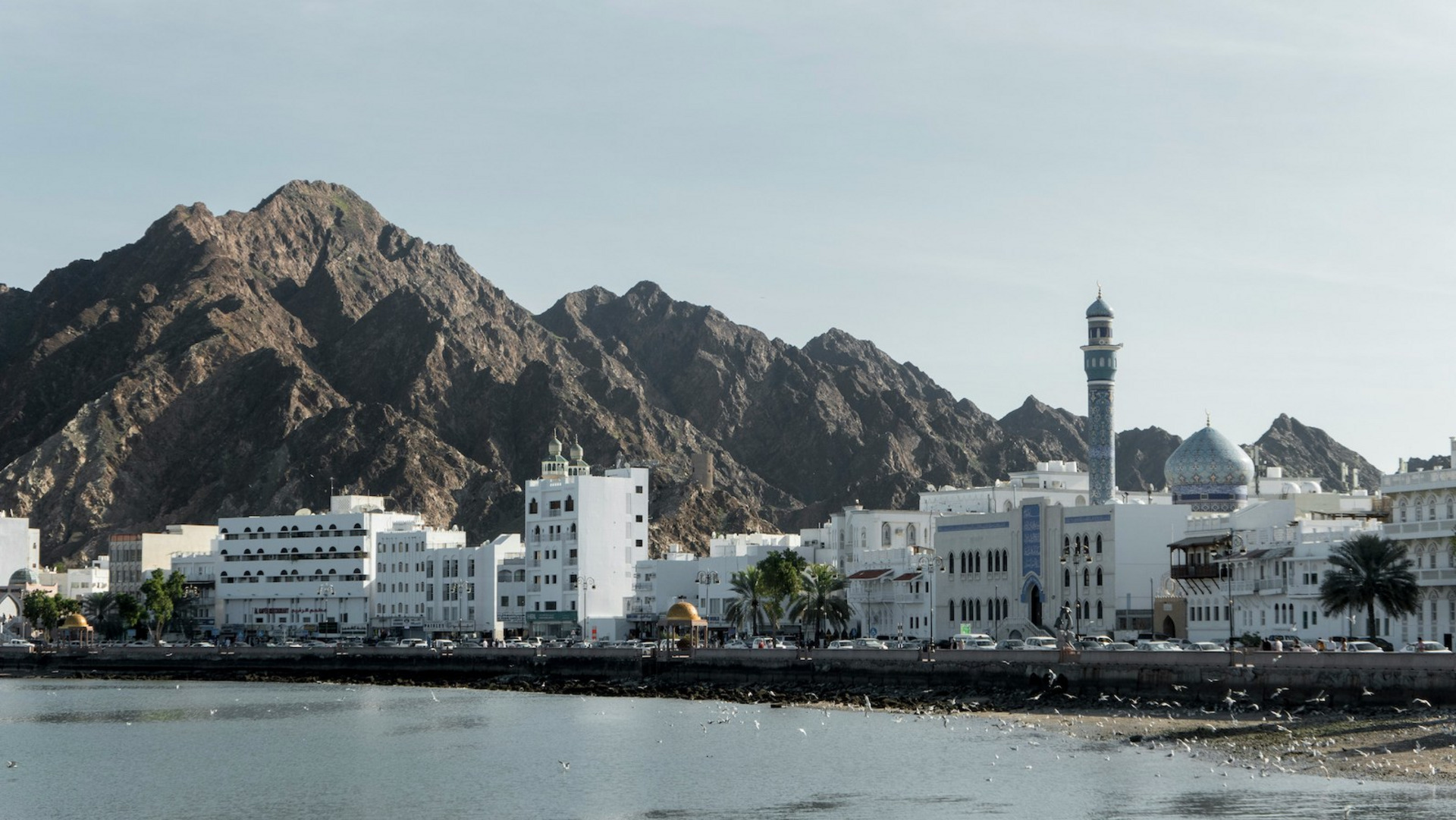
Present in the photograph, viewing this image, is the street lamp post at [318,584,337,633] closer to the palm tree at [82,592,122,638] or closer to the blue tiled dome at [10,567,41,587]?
the palm tree at [82,592,122,638]

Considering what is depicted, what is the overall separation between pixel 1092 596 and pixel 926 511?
38.2 meters

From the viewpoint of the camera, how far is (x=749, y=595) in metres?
138

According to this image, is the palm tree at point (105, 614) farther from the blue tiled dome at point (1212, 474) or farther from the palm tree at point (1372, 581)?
the palm tree at point (1372, 581)

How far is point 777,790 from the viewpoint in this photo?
2474 inches

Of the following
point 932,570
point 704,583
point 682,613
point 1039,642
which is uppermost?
point 932,570

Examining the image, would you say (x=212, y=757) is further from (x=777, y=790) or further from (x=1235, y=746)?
(x=1235, y=746)

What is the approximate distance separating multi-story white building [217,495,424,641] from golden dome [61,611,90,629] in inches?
525

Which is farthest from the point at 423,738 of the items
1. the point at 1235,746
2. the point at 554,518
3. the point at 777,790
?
the point at 554,518

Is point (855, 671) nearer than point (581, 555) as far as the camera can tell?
Yes

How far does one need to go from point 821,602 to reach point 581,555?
39419mm

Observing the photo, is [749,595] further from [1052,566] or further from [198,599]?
[198,599]

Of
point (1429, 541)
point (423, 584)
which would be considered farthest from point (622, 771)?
point (423, 584)

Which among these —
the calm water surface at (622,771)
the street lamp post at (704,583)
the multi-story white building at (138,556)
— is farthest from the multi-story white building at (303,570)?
the calm water surface at (622,771)

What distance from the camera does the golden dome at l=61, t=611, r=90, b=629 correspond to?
16956cm
